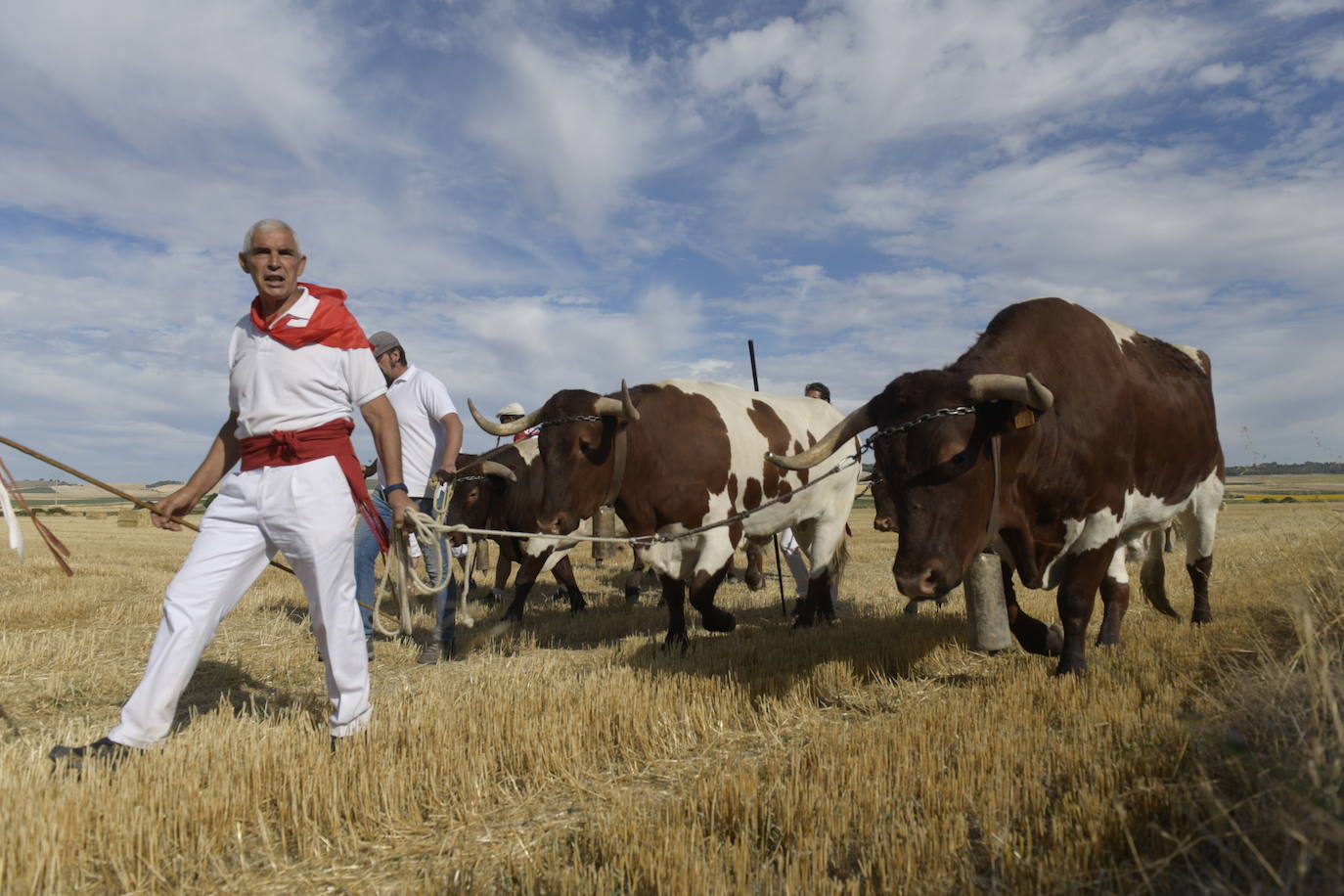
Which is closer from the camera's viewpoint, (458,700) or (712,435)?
(458,700)

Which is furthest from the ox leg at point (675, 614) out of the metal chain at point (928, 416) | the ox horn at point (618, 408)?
the metal chain at point (928, 416)

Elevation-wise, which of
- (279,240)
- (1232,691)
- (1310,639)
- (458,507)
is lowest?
(1232,691)

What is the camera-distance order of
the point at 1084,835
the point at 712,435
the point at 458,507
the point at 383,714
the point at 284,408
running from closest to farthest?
1. the point at 1084,835
2. the point at 284,408
3. the point at 383,714
4. the point at 712,435
5. the point at 458,507

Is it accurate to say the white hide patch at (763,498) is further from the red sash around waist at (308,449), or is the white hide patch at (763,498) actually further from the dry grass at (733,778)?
the red sash around waist at (308,449)

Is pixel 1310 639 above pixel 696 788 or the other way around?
above

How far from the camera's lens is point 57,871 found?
97.5 inches

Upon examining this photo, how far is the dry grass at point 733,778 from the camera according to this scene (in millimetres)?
2244

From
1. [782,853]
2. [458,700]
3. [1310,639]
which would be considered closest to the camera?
[1310,639]

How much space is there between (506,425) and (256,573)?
117 inches

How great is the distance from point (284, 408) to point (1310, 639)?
135 inches

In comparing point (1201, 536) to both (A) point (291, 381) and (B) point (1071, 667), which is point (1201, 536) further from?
(A) point (291, 381)

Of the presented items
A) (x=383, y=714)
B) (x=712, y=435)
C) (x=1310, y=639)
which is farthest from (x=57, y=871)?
(x=712, y=435)

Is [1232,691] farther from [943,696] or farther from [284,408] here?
[284,408]

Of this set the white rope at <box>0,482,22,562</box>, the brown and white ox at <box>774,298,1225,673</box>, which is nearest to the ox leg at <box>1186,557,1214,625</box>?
the brown and white ox at <box>774,298,1225,673</box>
